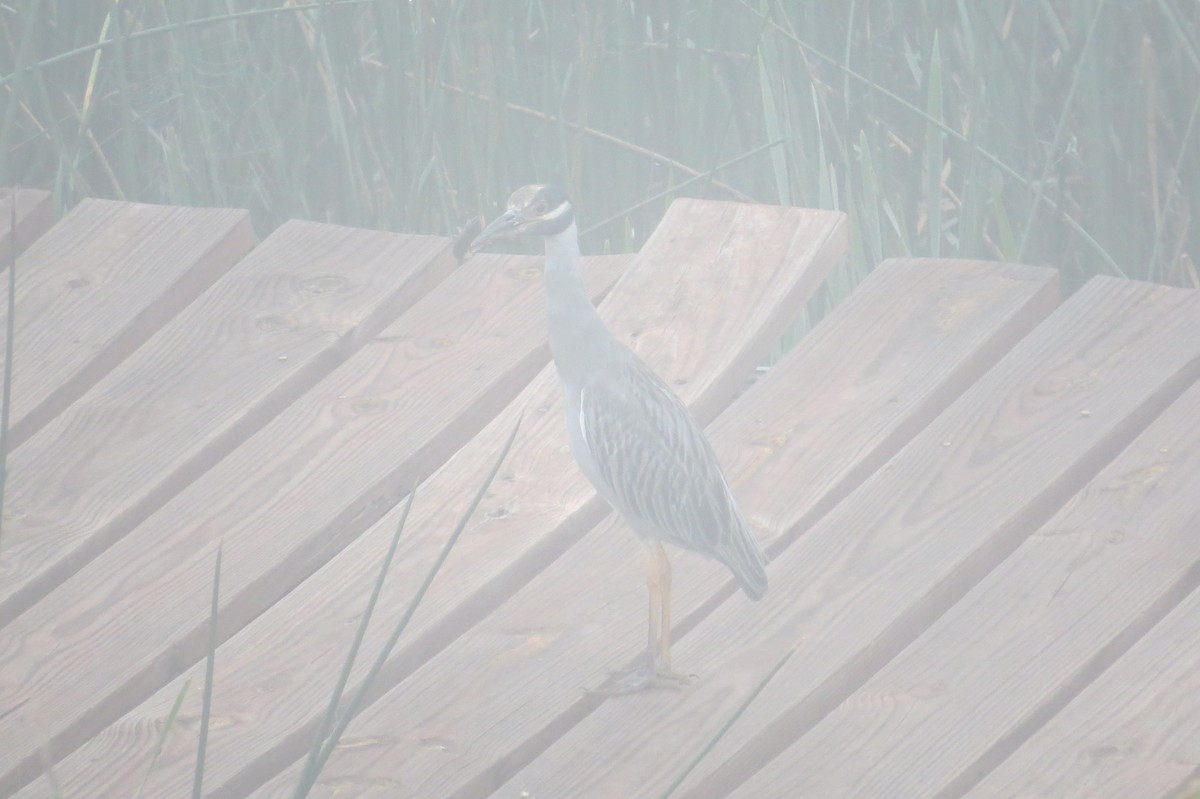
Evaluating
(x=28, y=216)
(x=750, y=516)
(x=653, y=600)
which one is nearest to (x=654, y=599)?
(x=653, y=600)

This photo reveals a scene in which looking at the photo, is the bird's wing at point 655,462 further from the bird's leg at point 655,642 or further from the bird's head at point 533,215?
the bird's head at point 533,215

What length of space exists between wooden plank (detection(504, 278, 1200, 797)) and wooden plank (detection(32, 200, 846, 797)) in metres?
0.41

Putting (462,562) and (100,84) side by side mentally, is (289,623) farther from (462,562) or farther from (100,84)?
(100,84)

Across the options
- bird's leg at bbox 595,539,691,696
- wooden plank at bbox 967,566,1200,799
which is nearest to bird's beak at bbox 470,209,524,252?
bird's leg at bbox 595,539,691,696

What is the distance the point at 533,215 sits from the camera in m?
3.18

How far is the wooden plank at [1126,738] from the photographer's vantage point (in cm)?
212

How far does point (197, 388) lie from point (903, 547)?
1651 millimetres

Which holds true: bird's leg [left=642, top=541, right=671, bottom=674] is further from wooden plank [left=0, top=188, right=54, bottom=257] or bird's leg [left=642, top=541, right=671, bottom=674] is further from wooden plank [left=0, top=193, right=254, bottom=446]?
wooden plank [left=0, top=188, right=54, bottom=257]

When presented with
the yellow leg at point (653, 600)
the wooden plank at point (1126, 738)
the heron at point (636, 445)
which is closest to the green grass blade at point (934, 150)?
the heron at point (636, 445)

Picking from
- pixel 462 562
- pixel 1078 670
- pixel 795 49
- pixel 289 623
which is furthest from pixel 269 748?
pixel 795 49

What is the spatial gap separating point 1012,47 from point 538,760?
7.99 feet

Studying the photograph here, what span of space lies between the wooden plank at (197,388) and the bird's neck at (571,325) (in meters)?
0.63

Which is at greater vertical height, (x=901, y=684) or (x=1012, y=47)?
(x=1012, y=47)

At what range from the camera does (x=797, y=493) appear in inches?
118
